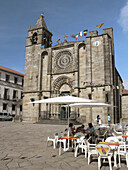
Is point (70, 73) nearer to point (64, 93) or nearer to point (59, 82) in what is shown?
point (59, 82)

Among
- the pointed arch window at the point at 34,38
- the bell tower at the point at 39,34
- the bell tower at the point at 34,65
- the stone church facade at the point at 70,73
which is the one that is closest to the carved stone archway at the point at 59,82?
the stone church facade at the point at 70,73

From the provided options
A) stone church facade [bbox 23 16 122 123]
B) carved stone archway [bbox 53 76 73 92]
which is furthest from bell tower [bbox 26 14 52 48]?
carved stone archway [bbox 53 76 73 92]

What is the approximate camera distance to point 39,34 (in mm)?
30219

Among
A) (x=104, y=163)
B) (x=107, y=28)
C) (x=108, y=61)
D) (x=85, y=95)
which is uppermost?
(x=107, y=28)

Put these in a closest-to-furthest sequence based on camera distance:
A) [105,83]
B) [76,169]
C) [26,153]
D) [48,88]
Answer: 1. [76,169]
2. [26,153]
3. [105,83]
4. [48,88]

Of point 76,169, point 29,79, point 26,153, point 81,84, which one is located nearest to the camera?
point 76,169

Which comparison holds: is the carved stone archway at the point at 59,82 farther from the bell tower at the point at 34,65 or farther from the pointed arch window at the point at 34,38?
the pointed arch window at the point at 34,38

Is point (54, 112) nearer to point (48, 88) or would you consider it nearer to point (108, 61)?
point (48, 88)

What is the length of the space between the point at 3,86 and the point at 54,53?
675 inches

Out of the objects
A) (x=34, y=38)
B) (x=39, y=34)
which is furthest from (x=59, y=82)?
(x=34, y=38)

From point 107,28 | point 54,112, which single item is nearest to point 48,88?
point 54,112

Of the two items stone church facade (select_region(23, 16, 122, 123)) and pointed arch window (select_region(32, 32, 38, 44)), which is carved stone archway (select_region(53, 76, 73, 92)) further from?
pointed arch window (select_region(32, 32, 38, 44))

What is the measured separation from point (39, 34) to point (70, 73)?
32.0 feet

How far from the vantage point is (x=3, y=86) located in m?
39.2
